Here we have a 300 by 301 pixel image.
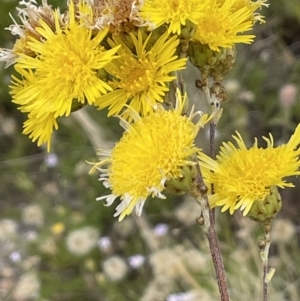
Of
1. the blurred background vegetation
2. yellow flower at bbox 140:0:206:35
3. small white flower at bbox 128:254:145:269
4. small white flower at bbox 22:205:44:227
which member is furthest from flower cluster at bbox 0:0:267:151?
small white flower at bbox 22:205:44:227

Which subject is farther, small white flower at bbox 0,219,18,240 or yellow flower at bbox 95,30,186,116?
small white flower at bbox 0,219,18,240

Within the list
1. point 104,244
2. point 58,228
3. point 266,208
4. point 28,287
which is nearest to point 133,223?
point 104,244

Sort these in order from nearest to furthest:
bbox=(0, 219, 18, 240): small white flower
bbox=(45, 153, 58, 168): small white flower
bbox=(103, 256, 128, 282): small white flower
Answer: bbox=(103, 256, 128, 282): small white flower, bbox=(0, 219, 18, 240): small white flower, bbox=(45, 153, 58, 168): small white flower

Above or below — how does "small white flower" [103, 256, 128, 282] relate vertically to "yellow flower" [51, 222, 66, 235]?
below

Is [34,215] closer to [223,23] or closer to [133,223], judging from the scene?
[133,223]

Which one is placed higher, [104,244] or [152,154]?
[152,154]

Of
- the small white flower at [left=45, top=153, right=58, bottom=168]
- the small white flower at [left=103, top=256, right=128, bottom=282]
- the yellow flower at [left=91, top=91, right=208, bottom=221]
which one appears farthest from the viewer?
the small white flower at [left=45, top=153, right=58, bottom=168]

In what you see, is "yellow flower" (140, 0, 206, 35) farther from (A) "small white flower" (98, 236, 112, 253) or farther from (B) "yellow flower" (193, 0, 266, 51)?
(A) "small white flower" (98, 236, 112, 253)
